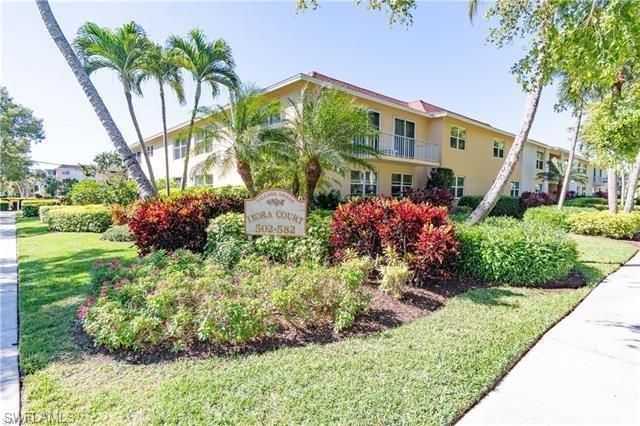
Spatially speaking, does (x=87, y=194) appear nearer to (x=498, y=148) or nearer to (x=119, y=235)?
(x=119, y=235)

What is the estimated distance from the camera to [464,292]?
5992 millimetres

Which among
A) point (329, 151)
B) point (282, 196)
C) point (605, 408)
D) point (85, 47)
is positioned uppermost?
point (85, 47)

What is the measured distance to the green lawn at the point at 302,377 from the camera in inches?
106

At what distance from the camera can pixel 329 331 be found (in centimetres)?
430

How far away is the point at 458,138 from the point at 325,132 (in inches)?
577

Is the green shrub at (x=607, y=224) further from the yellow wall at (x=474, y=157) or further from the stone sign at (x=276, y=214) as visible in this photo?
the stone sign at (x=276, y=214)

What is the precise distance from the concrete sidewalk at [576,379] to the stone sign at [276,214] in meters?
4.45

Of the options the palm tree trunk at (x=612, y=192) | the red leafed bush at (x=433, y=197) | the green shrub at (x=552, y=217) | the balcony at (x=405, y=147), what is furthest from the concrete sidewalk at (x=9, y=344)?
the palm tree trunk at (x=612, y=192)

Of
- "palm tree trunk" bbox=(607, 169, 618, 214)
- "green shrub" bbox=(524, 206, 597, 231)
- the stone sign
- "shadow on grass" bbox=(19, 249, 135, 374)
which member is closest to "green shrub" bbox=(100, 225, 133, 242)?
"shadow on grass" bbox=(19, 249, 135, 374)

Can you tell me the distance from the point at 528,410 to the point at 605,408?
736mm

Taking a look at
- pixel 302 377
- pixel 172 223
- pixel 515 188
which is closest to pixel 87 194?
pixel 172 223

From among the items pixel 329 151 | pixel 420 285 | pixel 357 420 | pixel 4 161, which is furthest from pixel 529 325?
pixel 4 161

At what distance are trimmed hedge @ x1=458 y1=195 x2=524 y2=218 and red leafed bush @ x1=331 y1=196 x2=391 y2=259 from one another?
16.2 meters

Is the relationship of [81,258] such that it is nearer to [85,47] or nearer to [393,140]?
[85,47]
